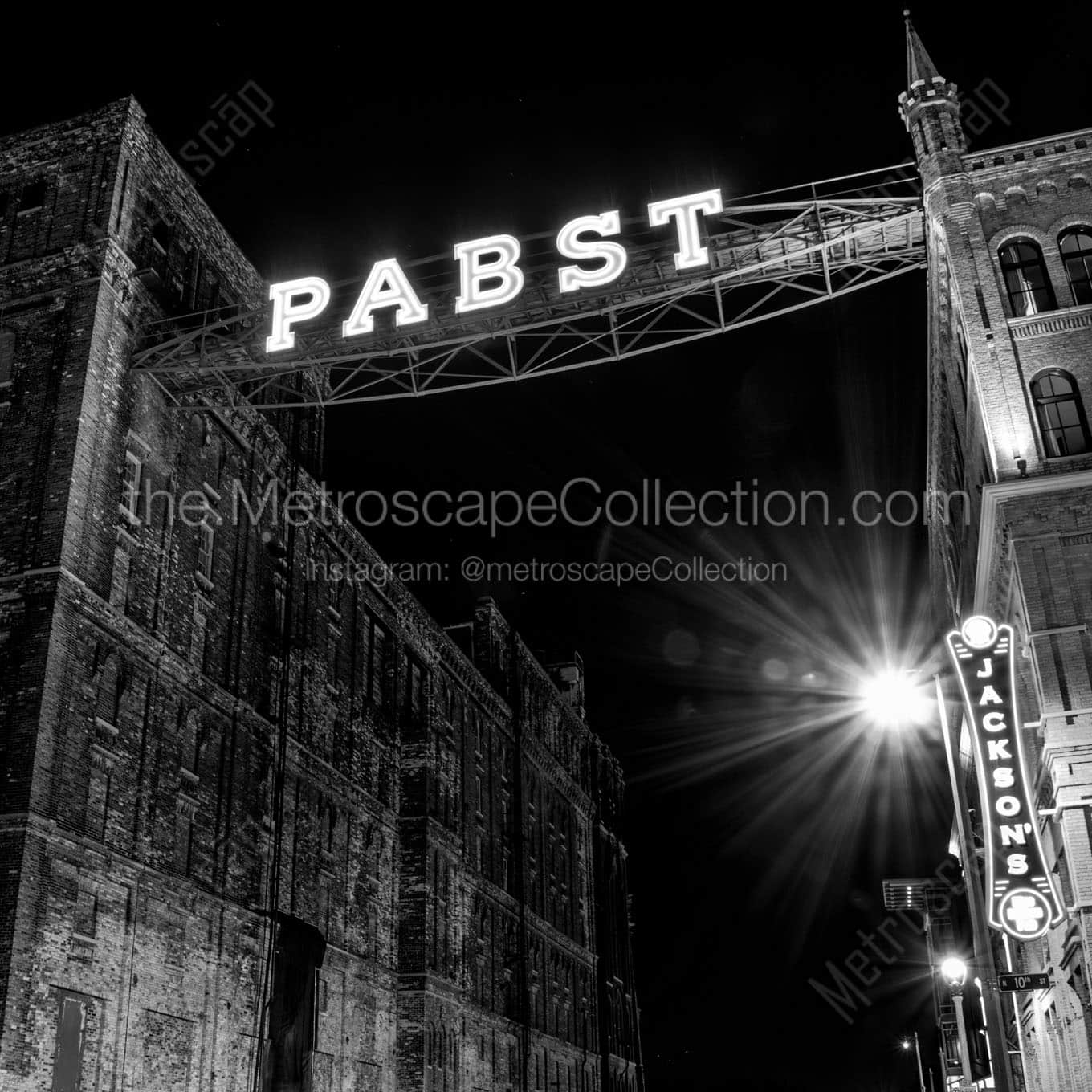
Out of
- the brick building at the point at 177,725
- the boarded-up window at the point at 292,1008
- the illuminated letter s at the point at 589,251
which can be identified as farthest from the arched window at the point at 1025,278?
the boarded-up window at the point at 292,1008

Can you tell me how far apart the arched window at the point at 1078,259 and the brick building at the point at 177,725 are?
2030 cm

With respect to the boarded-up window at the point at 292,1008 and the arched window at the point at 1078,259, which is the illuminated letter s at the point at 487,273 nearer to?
the arched window at the point at 1078,259

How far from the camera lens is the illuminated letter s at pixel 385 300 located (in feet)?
88.6

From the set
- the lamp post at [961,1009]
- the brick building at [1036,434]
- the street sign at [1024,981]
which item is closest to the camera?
the street sign at [1024,981]

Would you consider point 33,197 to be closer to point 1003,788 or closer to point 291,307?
point 291,307

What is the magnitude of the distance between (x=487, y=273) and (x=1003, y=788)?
605 inches

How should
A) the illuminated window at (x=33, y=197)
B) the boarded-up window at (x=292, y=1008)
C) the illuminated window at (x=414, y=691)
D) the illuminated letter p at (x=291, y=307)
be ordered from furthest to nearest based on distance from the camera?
the illuminated window at (x=414, y=691)
the boarded-up window at (x=292, y=1008)
the illuminated window at (x=33, y=197)
the illuminated letter p at (x=291, y=307)

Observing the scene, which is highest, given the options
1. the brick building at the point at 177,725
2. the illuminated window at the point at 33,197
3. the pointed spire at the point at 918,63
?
the pointed spire at the point at 918,63

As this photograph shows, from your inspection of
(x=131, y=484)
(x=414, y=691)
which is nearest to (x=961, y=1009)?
(x=414, y=691)

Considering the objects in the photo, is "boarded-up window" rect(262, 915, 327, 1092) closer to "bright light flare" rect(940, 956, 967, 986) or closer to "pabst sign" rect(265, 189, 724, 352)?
"pabst sign" rect(265, 189, 724, 352)

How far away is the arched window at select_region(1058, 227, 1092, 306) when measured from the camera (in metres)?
26.7

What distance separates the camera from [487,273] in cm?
2712

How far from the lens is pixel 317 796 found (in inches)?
1353

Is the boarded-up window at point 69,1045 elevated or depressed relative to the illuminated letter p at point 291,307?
depressed
